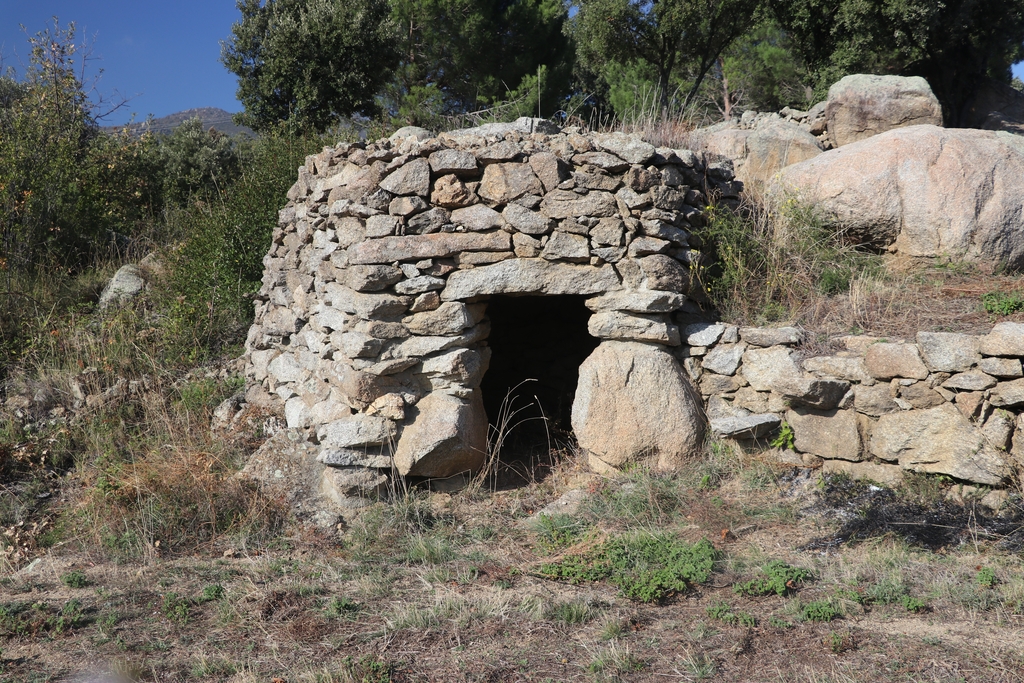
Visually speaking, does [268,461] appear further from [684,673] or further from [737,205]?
[737,205]

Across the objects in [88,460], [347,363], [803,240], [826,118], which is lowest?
[88,460]

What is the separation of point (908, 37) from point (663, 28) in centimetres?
389

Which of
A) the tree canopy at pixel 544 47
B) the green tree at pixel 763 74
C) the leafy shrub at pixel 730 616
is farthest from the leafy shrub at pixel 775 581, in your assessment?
the green tree at pixel 763 74

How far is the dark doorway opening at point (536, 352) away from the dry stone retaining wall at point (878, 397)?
1924mm

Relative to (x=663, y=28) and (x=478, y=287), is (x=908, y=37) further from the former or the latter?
(x=478, y=287)

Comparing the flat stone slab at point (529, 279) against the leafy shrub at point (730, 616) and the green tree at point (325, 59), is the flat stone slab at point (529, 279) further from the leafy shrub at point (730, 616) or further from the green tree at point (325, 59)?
the green tree at point (325, 59)

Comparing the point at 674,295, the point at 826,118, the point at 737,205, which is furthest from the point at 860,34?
the point at 674,295

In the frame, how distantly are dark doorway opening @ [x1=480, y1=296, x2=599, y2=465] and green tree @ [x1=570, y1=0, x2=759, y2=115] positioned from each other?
194 inches

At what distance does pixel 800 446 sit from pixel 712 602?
5.57 feet

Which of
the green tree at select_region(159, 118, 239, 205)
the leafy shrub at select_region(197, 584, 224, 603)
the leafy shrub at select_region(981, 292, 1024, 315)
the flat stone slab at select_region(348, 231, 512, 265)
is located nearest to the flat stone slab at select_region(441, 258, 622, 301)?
the flat stone slab at select_region(348, 231, 512, 265)

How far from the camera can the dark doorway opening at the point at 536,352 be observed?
7.19 meters

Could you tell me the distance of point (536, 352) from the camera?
7.62 metres

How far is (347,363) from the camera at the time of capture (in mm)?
A: 5195

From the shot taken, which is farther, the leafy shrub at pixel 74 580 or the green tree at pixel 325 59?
the green tree at pixel 325 59
